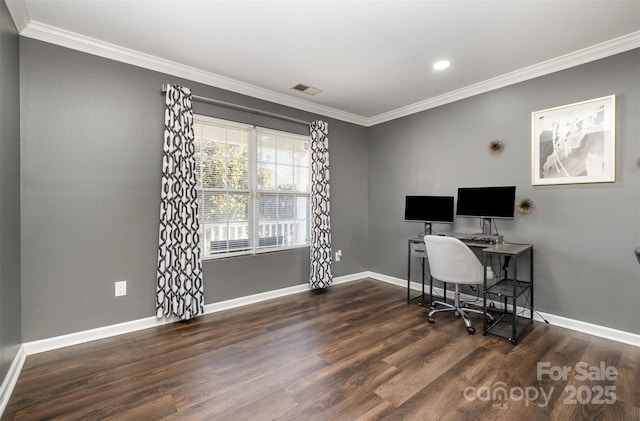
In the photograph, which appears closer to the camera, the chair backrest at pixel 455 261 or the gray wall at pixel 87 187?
the gray wall at pixel 87 187

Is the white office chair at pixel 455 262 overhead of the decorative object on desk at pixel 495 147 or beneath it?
beneath

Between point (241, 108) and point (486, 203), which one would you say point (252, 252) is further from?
point (486, 203)

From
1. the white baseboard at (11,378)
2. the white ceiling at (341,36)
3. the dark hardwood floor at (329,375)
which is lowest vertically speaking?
the dark hardwood floor at (329,375)

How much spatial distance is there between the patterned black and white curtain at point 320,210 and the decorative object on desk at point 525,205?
2257 millimetres

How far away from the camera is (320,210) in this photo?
13.1 ft

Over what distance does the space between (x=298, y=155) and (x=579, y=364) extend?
11.4ft

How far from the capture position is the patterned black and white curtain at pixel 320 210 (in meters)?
3.94

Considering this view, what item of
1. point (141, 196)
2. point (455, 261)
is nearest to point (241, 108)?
point (141, 196)

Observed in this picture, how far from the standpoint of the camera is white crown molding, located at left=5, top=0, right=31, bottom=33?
6.47ft

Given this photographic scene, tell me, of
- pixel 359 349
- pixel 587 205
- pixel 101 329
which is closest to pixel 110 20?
pixel 101 329

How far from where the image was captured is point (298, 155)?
3.98 meters

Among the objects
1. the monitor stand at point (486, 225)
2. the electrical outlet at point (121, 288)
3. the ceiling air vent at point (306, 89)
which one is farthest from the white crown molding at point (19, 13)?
the monitor stand at point (486, 225)

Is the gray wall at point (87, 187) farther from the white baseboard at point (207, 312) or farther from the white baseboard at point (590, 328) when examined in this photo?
the white baseboard at point (590, 328)

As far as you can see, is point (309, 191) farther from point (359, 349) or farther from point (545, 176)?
point (545, 176)
